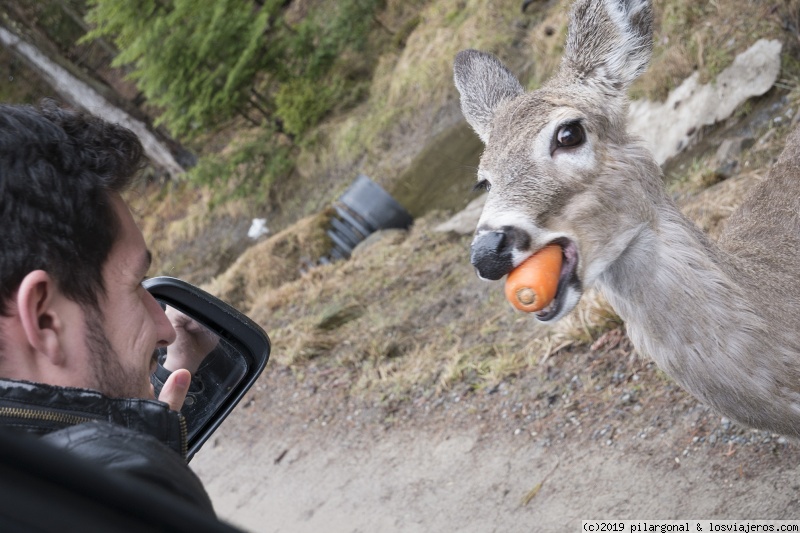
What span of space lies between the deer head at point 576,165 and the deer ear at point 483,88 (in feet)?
0.72

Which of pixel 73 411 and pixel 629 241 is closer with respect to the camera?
pixel 73 411

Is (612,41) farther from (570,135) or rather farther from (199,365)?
(199,365)

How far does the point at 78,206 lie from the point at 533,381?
446cm


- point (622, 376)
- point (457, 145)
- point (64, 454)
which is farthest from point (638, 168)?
point (457, 145)

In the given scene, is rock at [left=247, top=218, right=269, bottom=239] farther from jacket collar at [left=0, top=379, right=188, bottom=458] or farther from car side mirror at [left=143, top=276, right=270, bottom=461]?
jacket collar at [left=0, top=379, right=188, bottom=458]

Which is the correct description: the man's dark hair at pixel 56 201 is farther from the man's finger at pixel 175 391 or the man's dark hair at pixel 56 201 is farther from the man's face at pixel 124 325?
the man's finger at pixel 175 391

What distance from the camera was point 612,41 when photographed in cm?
383

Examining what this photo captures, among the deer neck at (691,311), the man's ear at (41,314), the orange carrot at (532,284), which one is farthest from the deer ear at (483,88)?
the man's ear at (41,314)

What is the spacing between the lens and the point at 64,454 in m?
0.99

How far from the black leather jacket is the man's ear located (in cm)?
11

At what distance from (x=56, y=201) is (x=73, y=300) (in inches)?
8.2

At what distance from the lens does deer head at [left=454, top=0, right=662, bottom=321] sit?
3191 mm

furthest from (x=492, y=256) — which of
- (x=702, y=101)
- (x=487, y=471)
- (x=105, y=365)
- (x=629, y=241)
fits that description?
(x=702, y=101)

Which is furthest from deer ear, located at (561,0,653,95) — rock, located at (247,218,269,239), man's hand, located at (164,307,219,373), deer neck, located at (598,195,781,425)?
rock, located at (247,218,269,239)
